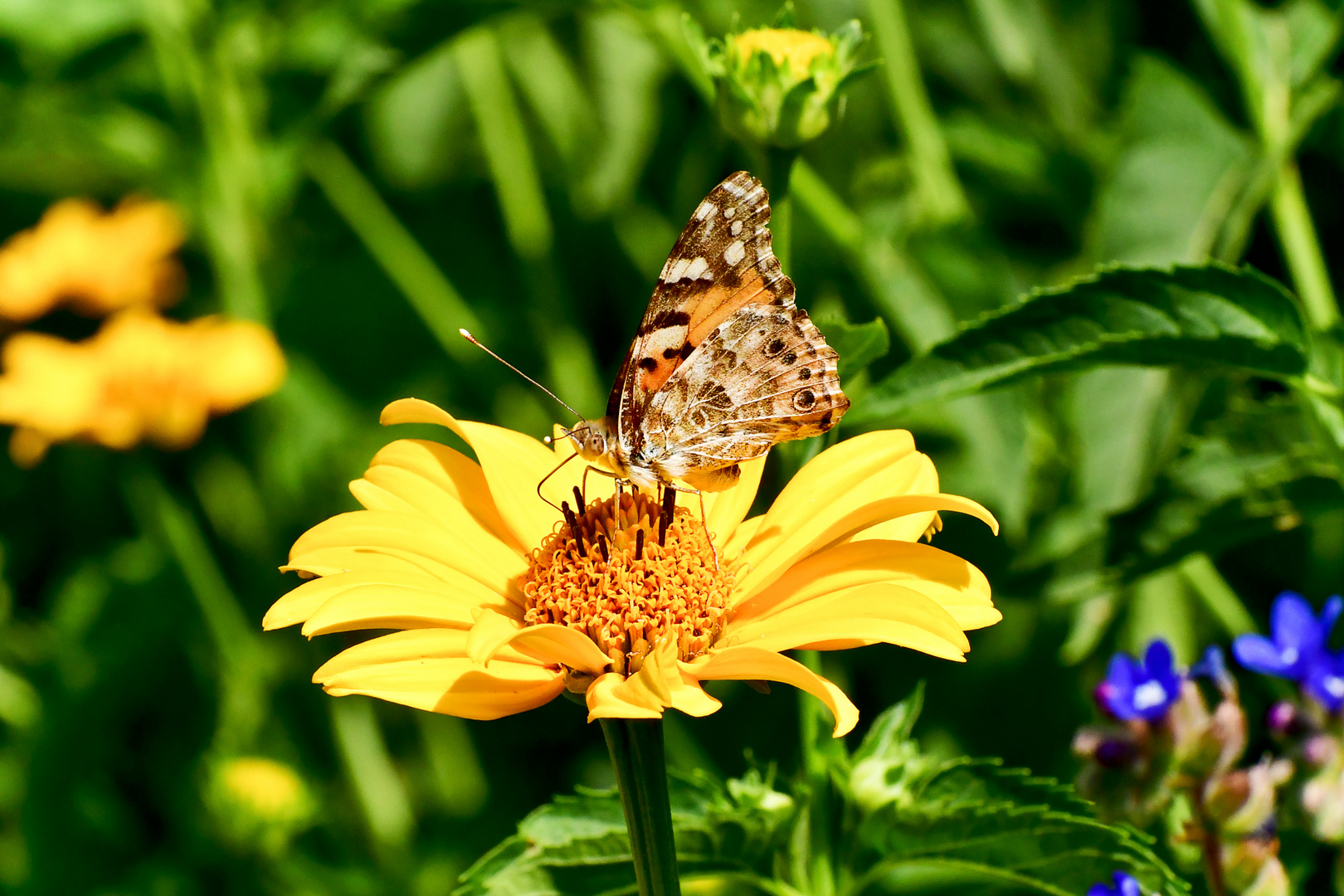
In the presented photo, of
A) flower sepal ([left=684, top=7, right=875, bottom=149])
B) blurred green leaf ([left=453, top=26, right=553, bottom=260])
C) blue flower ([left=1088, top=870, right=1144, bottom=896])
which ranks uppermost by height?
blurred green leaf ([left=453, top=26, right=553, bottom=260])

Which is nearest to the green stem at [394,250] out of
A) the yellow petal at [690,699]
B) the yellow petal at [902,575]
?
the yellow petal at [902,575]

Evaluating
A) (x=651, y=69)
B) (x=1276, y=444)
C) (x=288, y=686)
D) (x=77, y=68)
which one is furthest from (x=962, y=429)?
(x=77, y=68)

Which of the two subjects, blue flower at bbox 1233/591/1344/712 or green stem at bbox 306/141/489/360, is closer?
blue flower at bbox 1233/591/1344/712

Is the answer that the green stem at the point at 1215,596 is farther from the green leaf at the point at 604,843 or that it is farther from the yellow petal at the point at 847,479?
the green leaf at the point at 604,843

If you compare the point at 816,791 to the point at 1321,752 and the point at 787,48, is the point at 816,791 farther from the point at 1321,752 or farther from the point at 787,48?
the point at 787,48

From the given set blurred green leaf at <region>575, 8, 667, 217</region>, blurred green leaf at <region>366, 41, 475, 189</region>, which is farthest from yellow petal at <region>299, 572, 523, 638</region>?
blurred green leaf at <region>366, 41, 475, 189</region>

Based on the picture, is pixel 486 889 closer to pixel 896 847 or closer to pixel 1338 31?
pixel 896 847

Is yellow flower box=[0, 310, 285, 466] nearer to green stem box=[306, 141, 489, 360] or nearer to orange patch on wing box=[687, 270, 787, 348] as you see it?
green stem box=[306, 141, 489, 360]

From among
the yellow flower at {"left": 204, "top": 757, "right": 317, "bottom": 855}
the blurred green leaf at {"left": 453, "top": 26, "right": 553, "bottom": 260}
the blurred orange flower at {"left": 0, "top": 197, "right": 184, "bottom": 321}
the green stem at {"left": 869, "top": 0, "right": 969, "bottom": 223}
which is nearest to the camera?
the green stem at {"left": 869, "top": 0, "right": 969, "bottom": 223}
